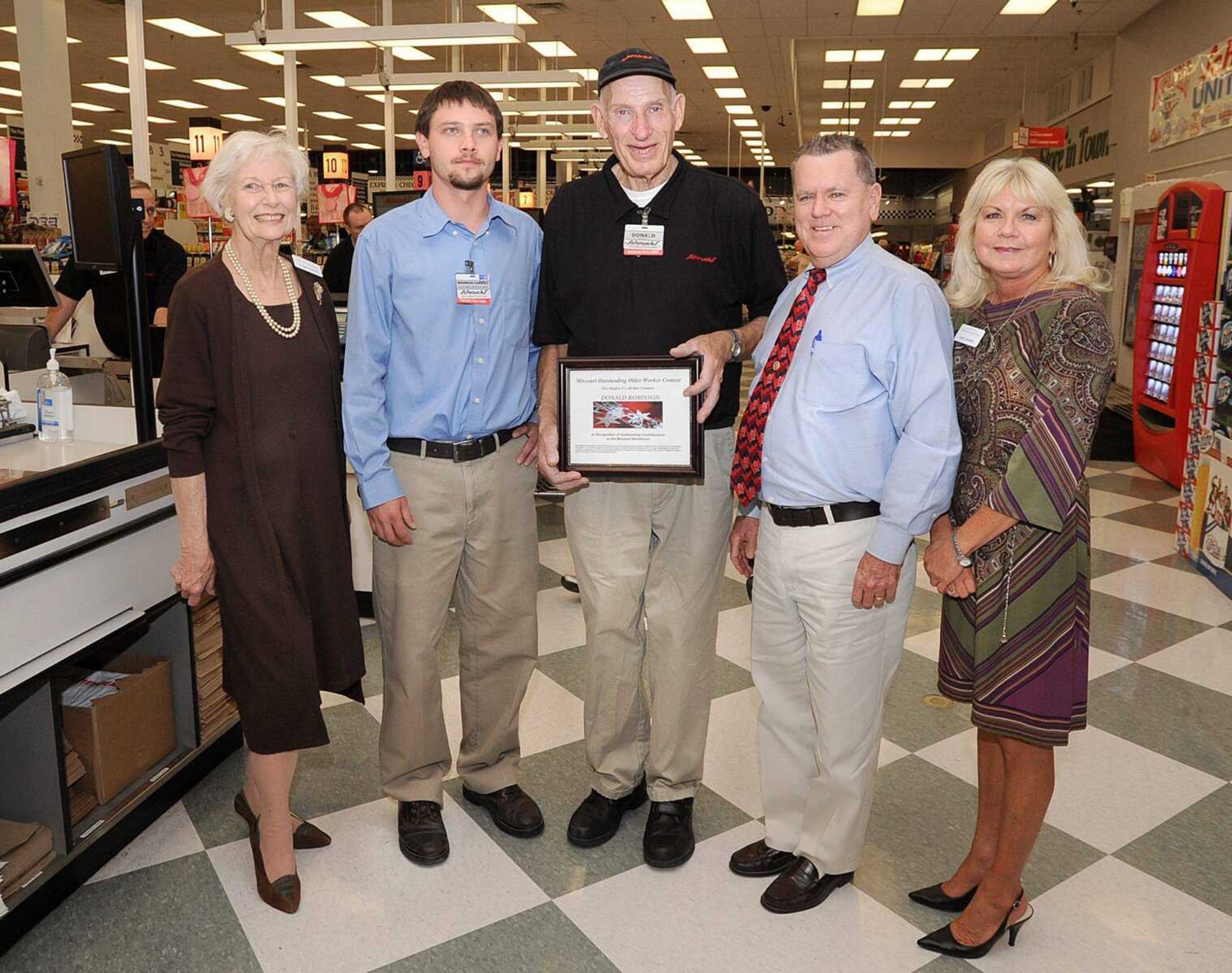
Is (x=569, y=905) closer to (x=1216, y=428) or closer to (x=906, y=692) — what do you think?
(x=906, y=692)

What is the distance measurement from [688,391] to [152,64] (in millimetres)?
14712

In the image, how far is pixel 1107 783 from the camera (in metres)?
2.60

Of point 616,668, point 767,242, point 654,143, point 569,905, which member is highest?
point 654,143

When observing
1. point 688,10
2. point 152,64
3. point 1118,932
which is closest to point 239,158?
point 1118,932

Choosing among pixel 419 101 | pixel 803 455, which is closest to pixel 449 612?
pixel 803 455

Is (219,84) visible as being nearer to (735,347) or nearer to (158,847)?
(158,847)

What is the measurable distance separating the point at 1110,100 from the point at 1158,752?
11.8 m

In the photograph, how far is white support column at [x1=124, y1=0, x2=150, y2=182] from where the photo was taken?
6.74 metres

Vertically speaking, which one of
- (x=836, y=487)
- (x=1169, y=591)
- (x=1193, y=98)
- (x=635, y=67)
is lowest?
(x=1169, y=591)

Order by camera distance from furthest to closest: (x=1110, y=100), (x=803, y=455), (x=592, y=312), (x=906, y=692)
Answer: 1. (x=1110, y=100)
2. (x=906, y=692)
3. (x=592, y=312)
4. (x=803, y=455)

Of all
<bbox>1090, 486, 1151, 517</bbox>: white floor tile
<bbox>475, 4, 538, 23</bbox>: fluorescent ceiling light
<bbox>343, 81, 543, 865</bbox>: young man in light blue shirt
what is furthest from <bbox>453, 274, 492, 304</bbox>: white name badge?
<bbox>475, 4, 538, 23</bbox>: fluorescent ceiling light

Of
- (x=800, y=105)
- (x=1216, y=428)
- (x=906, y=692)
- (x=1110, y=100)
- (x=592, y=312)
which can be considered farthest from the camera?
(x=800, y=105)

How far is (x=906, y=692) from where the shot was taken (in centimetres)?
318

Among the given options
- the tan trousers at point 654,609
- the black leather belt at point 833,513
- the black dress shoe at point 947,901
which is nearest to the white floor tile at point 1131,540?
the black dress shoe at point 947,901
